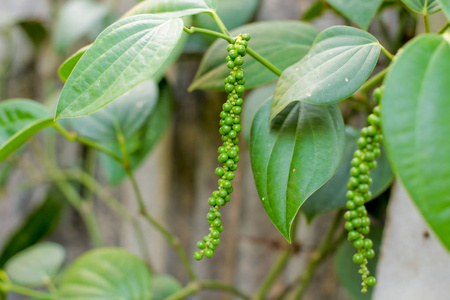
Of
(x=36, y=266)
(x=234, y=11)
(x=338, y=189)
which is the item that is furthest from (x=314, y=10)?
(x=36, y=266)

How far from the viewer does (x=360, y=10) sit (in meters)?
0.43

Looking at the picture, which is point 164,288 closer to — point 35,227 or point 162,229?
point 162,229

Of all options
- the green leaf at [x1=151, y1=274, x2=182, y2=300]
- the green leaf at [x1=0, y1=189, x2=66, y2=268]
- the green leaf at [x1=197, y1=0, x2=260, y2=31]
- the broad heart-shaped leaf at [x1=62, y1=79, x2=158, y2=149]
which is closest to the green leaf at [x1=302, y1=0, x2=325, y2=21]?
the green leaf at [x1=197, y1=0, x2=260, y2=31]

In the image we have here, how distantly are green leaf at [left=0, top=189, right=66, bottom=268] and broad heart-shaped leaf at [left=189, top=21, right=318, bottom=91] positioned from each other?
1.90 feet

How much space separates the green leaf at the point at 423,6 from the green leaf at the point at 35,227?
31.2 inches

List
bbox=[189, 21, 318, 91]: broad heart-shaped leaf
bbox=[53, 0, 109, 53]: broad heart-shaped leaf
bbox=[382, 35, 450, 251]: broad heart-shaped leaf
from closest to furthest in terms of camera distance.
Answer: bbox=[382, 35, 450, 251]: broad heart-shaped leaf → bbox=[189, 21, 318, 91]: broad heart-shaped leaf → bbox=[53, 0, 109, 53]: broad heart-shaped leaf

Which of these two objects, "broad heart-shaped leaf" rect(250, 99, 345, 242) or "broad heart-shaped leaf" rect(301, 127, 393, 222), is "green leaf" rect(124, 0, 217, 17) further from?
"broad heart-shaped leaf" rect(301, 127, 393, 222)

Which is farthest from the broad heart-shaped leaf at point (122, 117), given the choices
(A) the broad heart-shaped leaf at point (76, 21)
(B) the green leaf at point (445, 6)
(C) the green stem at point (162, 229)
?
(B) the green leaf at point (445, 6)

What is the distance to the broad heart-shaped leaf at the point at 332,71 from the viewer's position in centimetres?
27

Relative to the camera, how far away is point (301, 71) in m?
0.29

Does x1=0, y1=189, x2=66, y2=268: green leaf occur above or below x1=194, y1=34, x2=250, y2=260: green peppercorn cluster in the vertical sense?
below

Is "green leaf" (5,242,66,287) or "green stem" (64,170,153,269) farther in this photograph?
"green stem" (64,170,153,269)

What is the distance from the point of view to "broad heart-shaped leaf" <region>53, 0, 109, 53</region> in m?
0.78

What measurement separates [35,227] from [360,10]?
750mm
